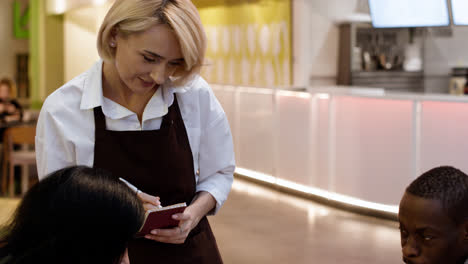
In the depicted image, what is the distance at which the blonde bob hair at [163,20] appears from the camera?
1.68 meters

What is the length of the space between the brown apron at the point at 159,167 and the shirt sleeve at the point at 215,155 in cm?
7

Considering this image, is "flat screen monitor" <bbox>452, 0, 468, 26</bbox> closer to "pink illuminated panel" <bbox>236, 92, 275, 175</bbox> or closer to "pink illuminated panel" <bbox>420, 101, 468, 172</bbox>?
"pink illuminated panel" <bbox>420, 101, 468, 172</bbox>

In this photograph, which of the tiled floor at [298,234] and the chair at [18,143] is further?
the chair at [18,143]

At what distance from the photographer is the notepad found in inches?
65.4

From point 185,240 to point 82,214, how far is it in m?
0.80

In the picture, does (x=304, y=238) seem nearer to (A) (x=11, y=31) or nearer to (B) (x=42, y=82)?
(B) (x=42, y=82)

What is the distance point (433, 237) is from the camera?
161cm

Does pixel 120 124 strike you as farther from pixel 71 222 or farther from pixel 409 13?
pixel 409 13

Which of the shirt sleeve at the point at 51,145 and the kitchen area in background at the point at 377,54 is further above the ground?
the kitchen area in background at the point at 377,54

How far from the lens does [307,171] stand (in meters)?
7.28

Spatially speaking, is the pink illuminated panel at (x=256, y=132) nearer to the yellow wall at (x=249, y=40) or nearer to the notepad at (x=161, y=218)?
the yellow wall at (x=249, y=40)

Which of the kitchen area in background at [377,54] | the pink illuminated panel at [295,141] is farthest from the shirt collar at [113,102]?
the kitchen area in background at [377,54]

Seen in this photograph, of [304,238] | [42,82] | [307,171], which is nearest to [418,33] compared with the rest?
[307,171]

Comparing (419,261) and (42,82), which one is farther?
(42,82)
